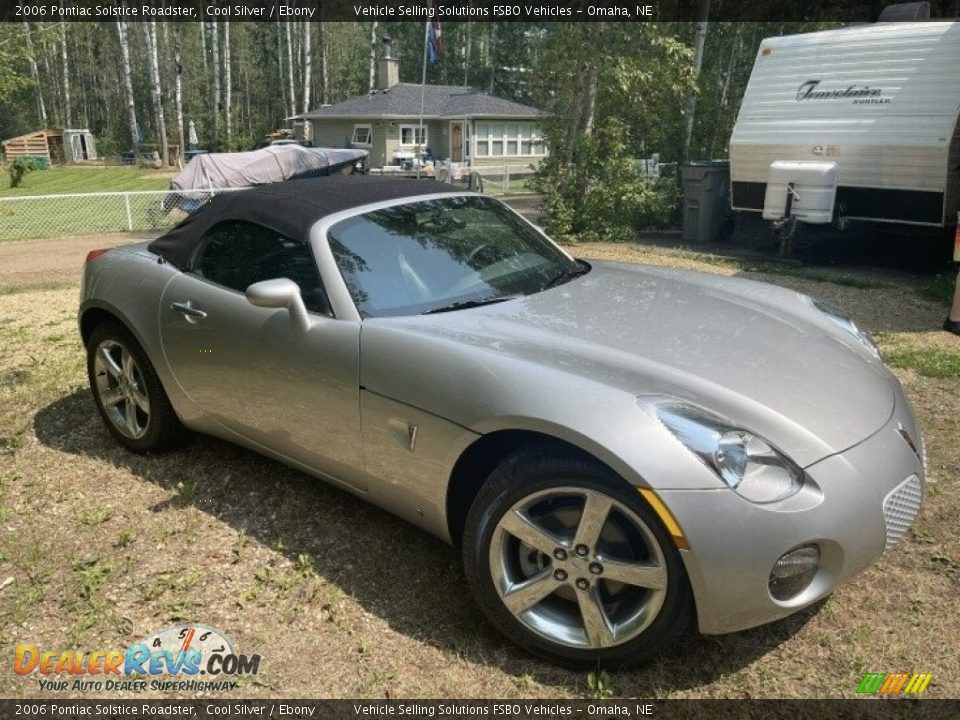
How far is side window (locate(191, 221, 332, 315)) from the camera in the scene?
304 cm

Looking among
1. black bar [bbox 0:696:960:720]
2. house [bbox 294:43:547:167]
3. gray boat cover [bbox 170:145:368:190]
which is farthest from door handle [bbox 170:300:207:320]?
house [bbox 294:43:547:167]

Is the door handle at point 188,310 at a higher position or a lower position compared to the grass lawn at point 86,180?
higher

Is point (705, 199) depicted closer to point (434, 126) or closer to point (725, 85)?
point (725, 85)

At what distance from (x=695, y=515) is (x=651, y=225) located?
42.9 feet

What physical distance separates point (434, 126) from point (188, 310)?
119ft

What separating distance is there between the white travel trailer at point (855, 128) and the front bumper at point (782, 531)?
798 centimetres

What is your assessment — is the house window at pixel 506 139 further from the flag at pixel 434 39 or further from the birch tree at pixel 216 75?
the birch tree at pixel 216 75

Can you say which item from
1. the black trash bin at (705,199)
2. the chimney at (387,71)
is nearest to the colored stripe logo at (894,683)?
the black trash bin at (705,199)

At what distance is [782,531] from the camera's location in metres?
2.06

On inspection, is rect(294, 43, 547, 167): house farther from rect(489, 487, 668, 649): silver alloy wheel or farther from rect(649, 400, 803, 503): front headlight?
rect(649, 400, 803, 503): front headlight

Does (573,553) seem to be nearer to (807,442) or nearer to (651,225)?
(807,442)

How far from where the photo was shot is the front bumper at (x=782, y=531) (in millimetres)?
2061

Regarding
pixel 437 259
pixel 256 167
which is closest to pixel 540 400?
pixel 437 259

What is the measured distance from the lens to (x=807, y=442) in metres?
2.21
